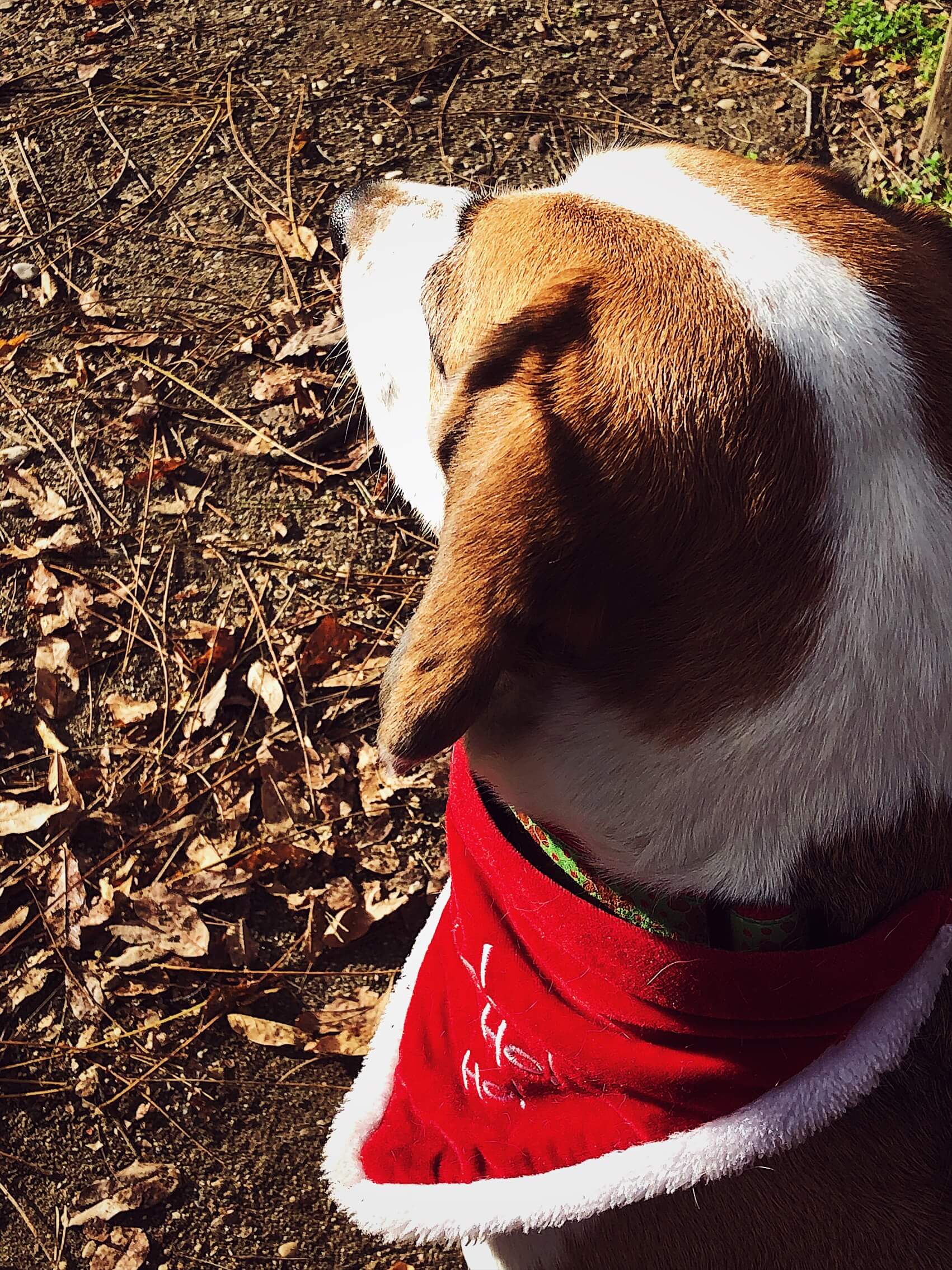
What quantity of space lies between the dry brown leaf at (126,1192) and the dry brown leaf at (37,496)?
2.06m

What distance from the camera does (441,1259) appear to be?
2695 mm

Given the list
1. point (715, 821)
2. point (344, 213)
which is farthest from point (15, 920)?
point (715, 821)

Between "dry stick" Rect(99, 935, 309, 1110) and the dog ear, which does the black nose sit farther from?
"dry stick" Rect(99, 935, 309, 1110)

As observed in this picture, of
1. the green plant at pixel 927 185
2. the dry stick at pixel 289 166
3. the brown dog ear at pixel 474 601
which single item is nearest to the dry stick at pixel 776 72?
the green plant at pixel 927 185

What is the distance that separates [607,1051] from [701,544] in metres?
0.84

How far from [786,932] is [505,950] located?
1.65ft

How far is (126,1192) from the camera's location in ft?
8.87

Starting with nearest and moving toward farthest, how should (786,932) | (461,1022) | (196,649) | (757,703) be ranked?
(757,703), (786,932), (461,1022), (196,649)

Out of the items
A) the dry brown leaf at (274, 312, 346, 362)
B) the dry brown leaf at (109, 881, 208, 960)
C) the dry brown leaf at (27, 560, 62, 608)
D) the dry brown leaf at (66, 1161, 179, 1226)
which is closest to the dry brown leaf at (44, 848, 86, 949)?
the dry brown leaf at (109, 881, 208, 960)

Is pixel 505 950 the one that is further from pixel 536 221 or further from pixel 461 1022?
pixel 536 221

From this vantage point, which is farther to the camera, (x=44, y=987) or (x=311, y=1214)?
(x=44, y=987)

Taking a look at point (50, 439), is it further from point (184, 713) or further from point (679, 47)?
point (679, 47)

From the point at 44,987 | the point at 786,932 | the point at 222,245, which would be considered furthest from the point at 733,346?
the point at 222,245

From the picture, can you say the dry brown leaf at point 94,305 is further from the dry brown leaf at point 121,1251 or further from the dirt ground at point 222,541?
the dry brown leaf at point 121,1251
